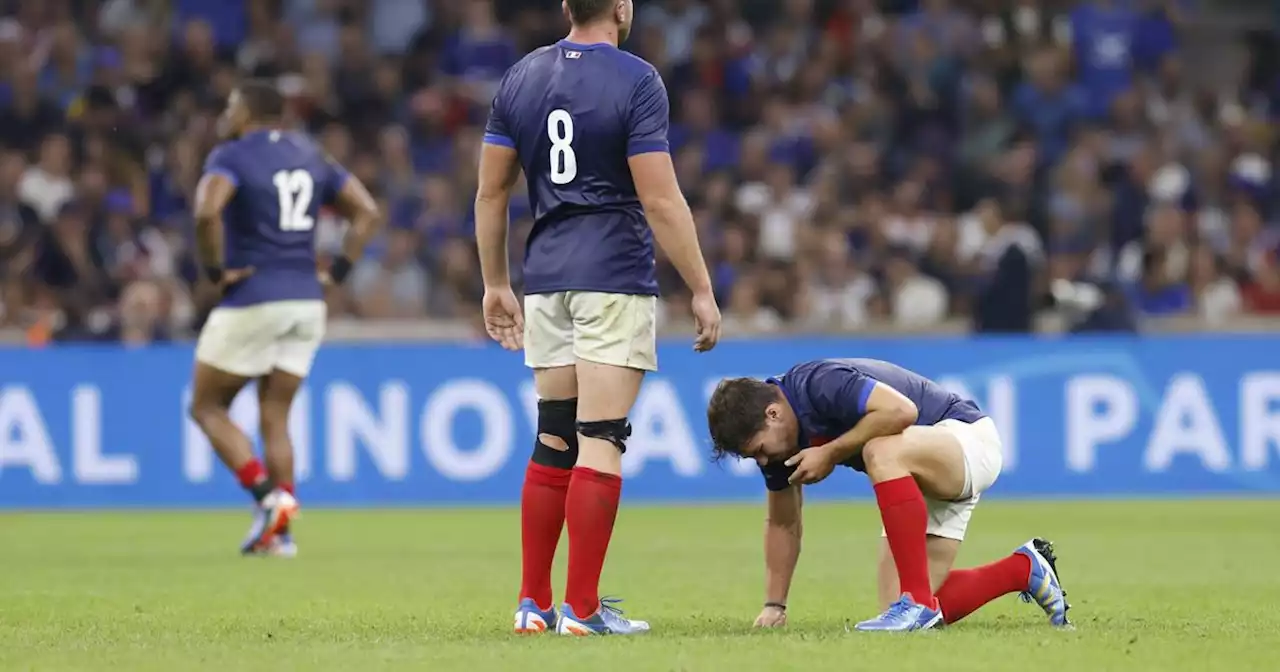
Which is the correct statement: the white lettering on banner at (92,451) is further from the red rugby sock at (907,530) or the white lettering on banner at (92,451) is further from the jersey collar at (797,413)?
the red rugby sock at (907,530)

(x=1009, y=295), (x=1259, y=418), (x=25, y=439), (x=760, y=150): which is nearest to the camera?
(x=25, y=439)

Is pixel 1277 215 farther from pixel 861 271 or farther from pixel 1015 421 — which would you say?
pixel 1015 421

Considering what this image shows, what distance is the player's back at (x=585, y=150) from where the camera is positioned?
7.00 meters

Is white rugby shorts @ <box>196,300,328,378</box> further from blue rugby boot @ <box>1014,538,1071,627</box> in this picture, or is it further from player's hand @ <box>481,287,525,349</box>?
blue rugby boot @ <box>1014,538,1071,627</box>

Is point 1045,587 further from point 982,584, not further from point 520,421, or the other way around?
point 520,421

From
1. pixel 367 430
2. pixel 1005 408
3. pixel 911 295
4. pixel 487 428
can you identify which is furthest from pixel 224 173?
pixel 911 295

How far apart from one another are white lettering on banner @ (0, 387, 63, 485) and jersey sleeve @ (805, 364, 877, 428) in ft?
31.2

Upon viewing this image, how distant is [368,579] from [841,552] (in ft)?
9.01

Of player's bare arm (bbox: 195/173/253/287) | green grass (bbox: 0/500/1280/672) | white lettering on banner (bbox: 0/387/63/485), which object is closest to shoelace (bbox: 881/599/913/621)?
green grass (bbox: 0/500/1280/672)

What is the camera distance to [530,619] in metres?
7.12

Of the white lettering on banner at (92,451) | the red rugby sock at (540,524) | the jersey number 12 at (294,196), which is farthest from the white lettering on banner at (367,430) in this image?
the red rugby sock at (540,524)

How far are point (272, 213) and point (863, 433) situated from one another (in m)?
5.53

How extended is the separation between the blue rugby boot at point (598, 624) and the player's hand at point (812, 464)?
0.75m

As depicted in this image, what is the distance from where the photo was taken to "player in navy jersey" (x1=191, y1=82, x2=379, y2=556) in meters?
11.5
